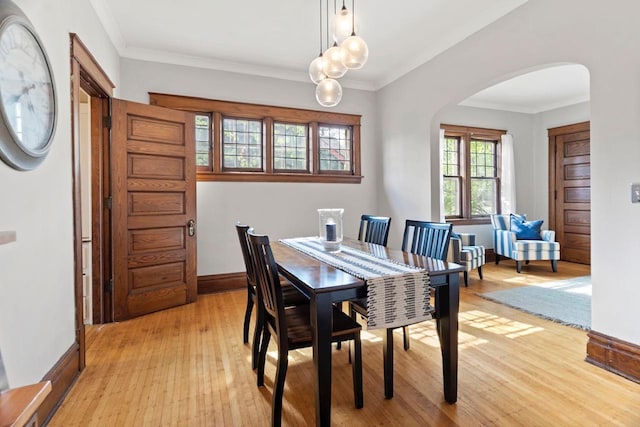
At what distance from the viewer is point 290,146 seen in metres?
4.51

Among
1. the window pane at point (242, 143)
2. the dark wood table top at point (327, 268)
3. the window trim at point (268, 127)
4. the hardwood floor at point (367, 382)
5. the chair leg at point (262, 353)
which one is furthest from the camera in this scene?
the window pane at point (242, 143)

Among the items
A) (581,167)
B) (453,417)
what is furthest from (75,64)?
(581,167)

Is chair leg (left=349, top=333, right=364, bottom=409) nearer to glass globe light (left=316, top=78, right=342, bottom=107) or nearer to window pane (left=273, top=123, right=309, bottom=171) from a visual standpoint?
glass globe light (left=316, top=78, right=342, bottom=107)

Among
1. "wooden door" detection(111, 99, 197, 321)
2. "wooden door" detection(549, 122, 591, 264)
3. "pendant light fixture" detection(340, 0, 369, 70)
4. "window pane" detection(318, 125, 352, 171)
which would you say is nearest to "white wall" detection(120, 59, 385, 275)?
"window pane" detection(318, 125, 352, 171)

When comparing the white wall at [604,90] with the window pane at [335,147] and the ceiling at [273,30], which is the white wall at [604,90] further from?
the window pane at [335,147]

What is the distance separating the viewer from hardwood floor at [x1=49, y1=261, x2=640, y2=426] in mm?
1715

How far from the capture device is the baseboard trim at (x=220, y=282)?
405 cm

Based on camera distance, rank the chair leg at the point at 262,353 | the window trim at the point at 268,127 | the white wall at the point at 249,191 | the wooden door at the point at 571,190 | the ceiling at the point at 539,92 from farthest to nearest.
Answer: the wooden door at the point at 571,190 → the ceiling at the point at 539,92 → the window trim at the point at 268,127 → the white wall at the point at 249,191 → the chair leg at the point at 262,353

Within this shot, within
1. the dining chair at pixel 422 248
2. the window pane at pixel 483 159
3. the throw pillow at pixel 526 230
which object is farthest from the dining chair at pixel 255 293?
the window pane at pixel 483 159

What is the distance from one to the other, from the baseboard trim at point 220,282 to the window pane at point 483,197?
4.07m

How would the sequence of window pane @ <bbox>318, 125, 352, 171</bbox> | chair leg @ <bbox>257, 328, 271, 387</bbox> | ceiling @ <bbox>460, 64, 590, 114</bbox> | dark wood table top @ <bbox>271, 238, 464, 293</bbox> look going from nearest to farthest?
dark wood table top @ <bbox>271, 238, 464, 293</bbox>
chair leg @ <bbox>257, 328, 271, 387</bbox>
ceiling @ <bbox>460, 64, 590, 114</bbox>
window pane @ <bbox>318, 125, 352, 171</bbox>

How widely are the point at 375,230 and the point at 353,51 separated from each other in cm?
153

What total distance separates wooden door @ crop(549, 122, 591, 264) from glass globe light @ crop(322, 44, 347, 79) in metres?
5.25

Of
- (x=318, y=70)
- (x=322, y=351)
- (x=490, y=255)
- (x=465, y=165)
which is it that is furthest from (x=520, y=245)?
(x=322, y=351)
